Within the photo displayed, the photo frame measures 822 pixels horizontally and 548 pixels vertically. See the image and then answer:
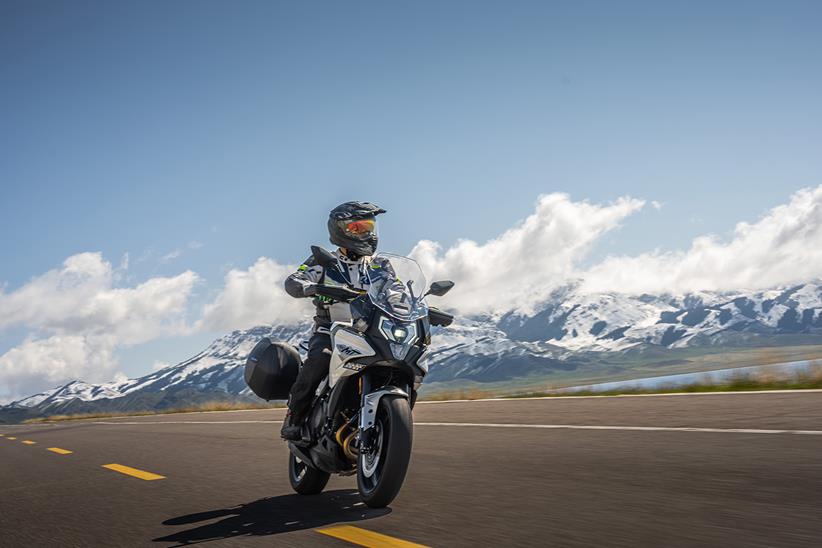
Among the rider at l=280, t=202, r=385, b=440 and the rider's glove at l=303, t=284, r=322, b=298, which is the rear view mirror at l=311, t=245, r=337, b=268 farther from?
the rider at l=280, t=202, r=385, b=440

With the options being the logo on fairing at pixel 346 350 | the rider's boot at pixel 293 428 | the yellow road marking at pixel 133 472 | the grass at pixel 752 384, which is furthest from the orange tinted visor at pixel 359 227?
the grass at pixel 752 384

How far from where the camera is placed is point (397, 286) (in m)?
5.46

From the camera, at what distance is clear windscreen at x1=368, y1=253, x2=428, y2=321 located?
5.25m

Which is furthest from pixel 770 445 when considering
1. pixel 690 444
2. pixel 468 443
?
pixel 468 443

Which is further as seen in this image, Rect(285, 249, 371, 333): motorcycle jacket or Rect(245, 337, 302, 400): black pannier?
Rect(245, 337, 302, 400): black pannier

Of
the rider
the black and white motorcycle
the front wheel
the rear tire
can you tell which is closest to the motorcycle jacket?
the rider

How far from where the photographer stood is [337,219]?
605 centimetres

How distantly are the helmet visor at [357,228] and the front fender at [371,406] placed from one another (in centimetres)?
151

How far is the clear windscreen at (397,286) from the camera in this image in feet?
17.2

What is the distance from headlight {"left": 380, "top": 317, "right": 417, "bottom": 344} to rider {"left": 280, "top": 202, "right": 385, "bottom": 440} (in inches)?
29.0

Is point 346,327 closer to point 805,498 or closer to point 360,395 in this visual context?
point 360,395

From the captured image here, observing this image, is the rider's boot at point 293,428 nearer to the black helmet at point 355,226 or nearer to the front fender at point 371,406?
the front fender at point 371,406

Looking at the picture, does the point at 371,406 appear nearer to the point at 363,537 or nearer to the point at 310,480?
the point at 363,537

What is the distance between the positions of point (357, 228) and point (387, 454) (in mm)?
2004
